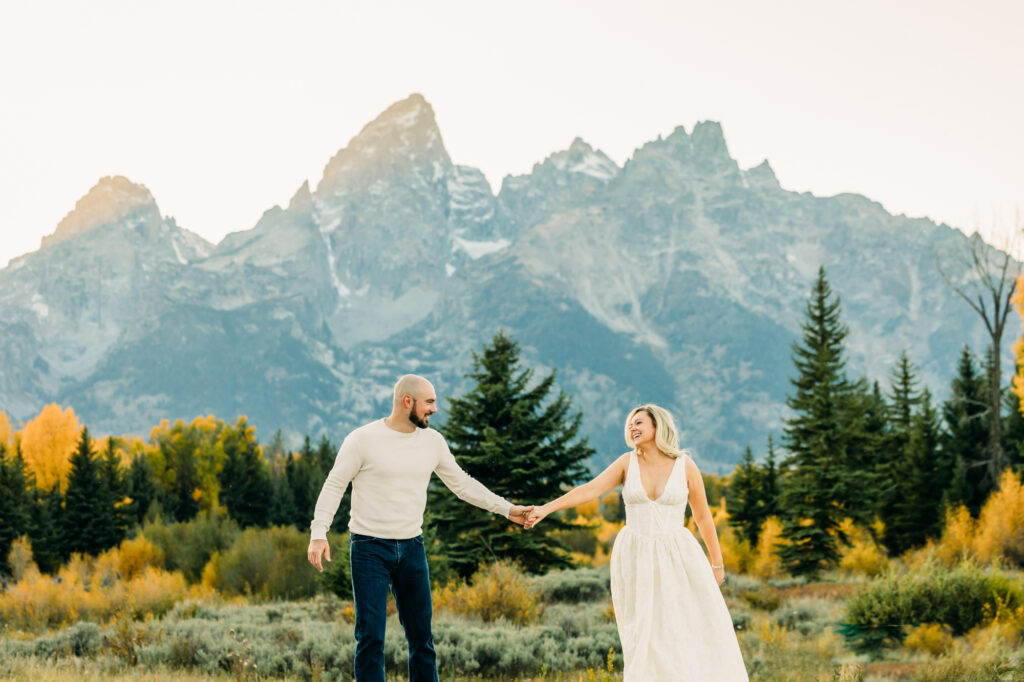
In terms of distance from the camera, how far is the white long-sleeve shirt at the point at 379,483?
5777mm

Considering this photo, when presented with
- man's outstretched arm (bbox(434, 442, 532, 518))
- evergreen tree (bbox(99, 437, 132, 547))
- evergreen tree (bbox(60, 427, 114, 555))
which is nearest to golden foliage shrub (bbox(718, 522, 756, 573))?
man's outstretched arm (bbox(434, 442, 532, 518))

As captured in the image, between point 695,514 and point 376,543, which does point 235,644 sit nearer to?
point 376,543

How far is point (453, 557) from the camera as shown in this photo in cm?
1948

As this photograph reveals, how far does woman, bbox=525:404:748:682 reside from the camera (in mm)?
5559

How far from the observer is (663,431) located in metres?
5.86

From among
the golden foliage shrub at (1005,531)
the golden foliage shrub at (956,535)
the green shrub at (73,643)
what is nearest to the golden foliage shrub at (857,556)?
the golden foliage shrub at (956,535)

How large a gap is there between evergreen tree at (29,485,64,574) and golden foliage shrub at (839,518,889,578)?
28466mm

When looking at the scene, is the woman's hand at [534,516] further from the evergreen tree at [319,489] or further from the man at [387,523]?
the evergreen tree at [319,489]

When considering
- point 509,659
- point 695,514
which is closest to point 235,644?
point 509,659

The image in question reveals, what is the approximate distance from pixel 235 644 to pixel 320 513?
4986 mm

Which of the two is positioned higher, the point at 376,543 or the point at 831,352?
the point at 831,352

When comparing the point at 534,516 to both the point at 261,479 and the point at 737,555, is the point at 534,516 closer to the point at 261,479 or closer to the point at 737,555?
the point at 737,555

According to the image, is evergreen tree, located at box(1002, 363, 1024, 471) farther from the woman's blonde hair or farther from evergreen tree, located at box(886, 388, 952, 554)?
the woman's blonde hair

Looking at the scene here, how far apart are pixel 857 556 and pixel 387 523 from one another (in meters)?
22.8
